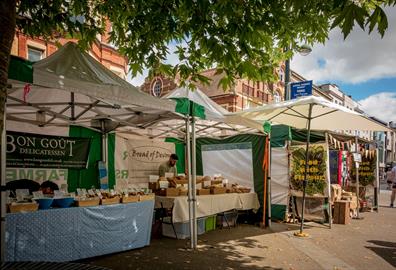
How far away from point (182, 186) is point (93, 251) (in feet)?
8.85

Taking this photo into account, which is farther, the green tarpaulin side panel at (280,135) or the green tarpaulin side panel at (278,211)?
the green tarpaulin side panel at (278,211)

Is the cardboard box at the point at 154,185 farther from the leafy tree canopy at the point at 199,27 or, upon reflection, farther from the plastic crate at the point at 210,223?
the leafy tree canopy at the point at 199,27

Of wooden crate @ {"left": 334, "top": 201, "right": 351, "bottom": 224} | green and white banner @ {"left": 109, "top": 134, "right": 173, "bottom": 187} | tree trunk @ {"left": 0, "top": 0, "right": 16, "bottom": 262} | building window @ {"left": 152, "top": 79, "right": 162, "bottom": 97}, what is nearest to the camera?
tree trunk @ {"left": 0, "top": 0, "right": 16, "bottom": 262}

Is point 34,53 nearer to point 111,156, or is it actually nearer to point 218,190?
point 111,156

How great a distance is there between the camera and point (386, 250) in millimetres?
6922

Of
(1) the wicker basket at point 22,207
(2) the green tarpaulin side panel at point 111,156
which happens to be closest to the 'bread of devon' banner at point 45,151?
(2) the green tarpaulin side panel at point 111,156

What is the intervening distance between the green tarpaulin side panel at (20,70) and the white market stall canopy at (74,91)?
0.05 metres

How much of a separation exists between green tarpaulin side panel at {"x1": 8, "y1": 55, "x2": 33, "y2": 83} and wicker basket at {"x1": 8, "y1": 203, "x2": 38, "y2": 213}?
1.73 metres

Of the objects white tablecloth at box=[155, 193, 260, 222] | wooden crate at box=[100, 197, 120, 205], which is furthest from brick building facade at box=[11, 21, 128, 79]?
wooden crate at box=[100, 197, 120, 205]

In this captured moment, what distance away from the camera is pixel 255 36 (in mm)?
4133

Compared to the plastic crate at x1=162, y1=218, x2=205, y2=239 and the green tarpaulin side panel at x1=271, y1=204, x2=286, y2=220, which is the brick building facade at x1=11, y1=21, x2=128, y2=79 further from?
the green tarpaulin side panel at x1=271, y1=204, x2=286, y2=220

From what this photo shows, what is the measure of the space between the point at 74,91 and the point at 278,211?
25.0 ft

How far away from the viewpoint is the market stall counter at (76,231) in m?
4.64

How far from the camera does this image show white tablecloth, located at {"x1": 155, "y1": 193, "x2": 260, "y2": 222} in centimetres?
720
